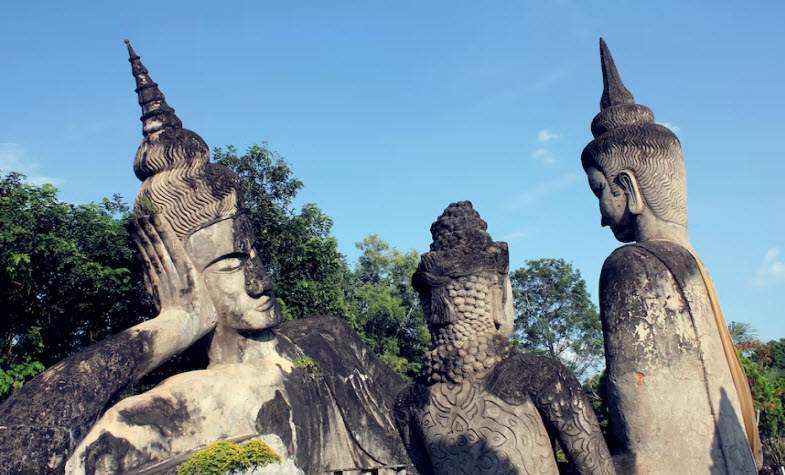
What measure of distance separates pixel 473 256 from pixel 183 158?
→ 566cm

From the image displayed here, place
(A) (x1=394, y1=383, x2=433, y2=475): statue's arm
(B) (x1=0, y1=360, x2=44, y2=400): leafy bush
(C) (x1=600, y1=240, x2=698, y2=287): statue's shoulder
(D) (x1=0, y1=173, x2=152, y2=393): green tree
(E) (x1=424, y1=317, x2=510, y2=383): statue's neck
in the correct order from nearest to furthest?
(E) (x1=424, y1=317, x2=510, y2=383): statue's neck → (A) (x1=394, y1=383, x2=433, y2=475): statue's arm → (C) (x1=600, y1=240, x2=698, y2=287): statue's shoulder → (B) (x1=0, y1=360, x2=44, y2=400): leafy bush → (D) (x1=0, y1=173, x2=152, y2=393): green tree

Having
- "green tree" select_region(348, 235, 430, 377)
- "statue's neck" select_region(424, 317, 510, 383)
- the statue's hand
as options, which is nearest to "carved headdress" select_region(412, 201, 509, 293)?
"statue's neck" select_region(424, 317, 510, 383)

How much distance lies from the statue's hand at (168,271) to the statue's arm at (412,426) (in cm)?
457

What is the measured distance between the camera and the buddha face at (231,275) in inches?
376

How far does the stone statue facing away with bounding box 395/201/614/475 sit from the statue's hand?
4.63m

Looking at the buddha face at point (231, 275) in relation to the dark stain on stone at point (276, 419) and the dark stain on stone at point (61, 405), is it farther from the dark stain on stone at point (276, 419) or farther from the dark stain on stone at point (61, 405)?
the dark stain on stone at point (61, 405)

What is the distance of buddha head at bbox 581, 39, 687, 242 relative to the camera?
598 cm

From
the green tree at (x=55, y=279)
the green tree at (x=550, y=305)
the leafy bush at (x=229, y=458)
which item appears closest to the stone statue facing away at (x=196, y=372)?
the leafy bush at (x=229, y=458)

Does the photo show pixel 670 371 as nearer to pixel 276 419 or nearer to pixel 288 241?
pixel 276 419

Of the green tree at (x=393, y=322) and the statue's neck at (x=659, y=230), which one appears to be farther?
the green tree at (x=393, y=322)

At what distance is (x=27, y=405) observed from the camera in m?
7.71

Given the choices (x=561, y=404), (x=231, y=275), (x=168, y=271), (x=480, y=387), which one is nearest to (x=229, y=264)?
(x=231, y=275)

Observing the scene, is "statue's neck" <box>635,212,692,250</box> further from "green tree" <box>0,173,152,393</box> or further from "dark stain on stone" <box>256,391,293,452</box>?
"green tree" <box>0,173,152,393</box>

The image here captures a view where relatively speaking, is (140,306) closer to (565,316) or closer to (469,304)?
(469,304)
